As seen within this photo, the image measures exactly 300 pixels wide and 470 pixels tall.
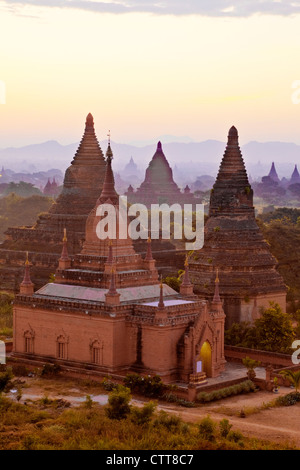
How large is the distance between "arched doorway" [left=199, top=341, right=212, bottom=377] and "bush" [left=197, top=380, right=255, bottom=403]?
1598mm

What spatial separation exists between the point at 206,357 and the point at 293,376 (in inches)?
127

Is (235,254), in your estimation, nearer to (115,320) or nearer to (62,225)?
(115,320)

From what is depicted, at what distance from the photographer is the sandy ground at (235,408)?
115 ft

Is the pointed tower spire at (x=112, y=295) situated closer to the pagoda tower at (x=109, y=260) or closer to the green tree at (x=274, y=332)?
the pagoda tower at (x=109, y=260)

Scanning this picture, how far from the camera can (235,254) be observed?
5059cm

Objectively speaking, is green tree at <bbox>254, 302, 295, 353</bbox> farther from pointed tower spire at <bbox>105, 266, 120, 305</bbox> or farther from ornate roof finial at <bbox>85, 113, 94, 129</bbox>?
ornate roof finial at <bbox>85, 113, 94, 129</bbox>

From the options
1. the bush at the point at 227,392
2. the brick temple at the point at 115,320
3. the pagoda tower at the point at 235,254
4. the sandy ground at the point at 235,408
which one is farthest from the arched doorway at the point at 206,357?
the pagoda tower at the point at 235,254

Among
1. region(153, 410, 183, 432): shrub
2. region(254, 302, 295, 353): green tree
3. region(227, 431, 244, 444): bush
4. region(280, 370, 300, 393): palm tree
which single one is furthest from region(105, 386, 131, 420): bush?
region(254, 302, 295, 353): green tree

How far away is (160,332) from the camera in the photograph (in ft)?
133

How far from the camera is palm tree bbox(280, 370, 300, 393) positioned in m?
41.0

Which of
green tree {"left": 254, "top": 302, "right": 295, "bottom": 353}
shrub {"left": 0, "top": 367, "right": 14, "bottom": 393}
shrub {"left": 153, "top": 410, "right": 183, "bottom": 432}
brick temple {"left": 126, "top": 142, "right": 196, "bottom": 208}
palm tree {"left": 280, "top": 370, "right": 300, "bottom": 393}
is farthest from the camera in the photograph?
brick temple {"left": 126, "top": 142, "right": 196, "bottom": 208}

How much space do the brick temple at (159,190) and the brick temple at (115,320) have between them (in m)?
61.4
